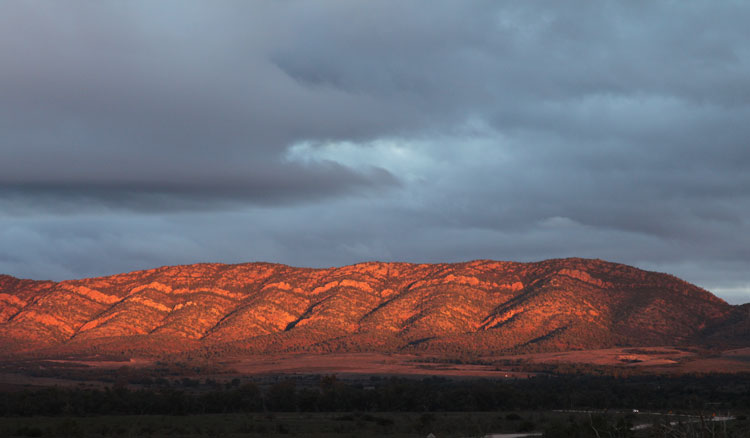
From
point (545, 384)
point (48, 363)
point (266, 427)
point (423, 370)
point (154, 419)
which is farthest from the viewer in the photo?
point (48, 363)

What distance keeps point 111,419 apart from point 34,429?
63.2 ft

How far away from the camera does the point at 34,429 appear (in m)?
64.4

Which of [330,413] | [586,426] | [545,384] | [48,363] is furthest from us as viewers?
[48,363]

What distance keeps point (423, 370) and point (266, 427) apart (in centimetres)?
10901

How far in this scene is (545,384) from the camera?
136875 mm

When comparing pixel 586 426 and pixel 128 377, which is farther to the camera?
pixel 128 377

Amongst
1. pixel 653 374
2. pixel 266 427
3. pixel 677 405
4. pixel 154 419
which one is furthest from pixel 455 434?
pixel 653 374

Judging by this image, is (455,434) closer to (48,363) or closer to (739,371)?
(739,371)

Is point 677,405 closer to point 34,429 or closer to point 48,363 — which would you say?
point 34,429

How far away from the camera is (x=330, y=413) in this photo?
100 meters

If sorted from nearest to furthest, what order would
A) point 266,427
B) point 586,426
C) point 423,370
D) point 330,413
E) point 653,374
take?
1. point 586,426
2. point 266,427
3. point 330,413
4. point 653,374
5. point 423,370

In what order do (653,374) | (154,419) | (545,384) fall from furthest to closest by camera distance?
1. (653,374)
2. (545,384)
3. (154,419)

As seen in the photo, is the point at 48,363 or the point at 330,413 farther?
the point at 48,363

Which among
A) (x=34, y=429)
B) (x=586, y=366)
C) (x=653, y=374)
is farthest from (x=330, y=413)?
(x=586, y=366)
